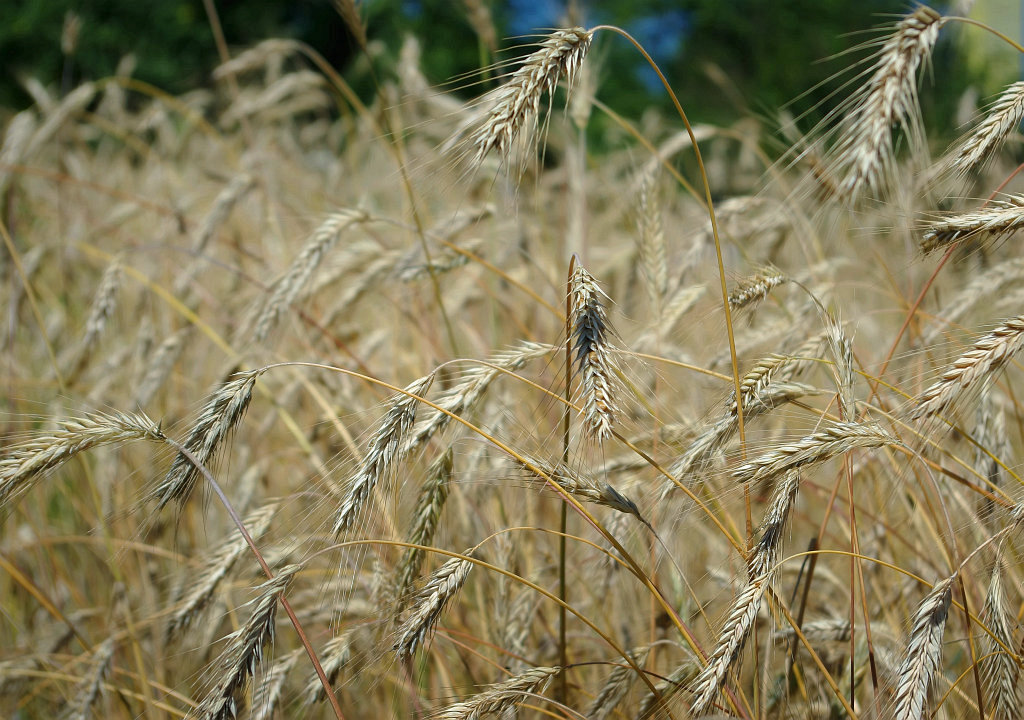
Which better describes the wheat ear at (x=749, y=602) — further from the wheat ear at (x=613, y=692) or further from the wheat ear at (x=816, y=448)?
the wheat ear at (x=613, y=692)

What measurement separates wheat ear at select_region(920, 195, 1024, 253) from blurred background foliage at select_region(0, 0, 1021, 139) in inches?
415

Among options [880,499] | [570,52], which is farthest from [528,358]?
[880,499]

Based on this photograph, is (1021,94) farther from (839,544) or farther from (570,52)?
(839,544)

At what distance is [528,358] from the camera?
46.6 inches

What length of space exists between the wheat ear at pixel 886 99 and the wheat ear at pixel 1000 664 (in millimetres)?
608

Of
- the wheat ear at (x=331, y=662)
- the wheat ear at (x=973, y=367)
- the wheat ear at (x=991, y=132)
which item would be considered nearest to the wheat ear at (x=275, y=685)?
the wheat ear at (x=331, y=662)

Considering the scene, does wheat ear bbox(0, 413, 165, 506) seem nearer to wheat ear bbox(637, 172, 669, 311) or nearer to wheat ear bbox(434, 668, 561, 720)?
wheat ear bbox(434, 668, 561, 720)

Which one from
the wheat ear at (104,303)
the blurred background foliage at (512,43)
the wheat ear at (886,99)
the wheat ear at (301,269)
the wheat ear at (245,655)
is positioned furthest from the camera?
the blurred background foliage at (512,43)

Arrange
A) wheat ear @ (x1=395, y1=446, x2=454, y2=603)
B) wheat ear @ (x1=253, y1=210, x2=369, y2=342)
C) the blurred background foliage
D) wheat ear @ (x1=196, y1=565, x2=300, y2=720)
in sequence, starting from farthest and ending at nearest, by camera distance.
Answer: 1. the blurred background foliage
2. wheat ear @ (x1=253, y1=210, x2=369, y2=342)
3. wheat ear @ (x1=395, y1=446, x2=454, y2=603)
4. wheat ear @ (x1=196, y1=565, x2=300, y2=720)

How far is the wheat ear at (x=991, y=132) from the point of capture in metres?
1.06

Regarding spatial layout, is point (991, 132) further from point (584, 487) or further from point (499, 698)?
point (499, 698)

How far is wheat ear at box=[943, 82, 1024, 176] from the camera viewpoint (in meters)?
1.06

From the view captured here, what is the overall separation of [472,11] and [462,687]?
2.21 metres

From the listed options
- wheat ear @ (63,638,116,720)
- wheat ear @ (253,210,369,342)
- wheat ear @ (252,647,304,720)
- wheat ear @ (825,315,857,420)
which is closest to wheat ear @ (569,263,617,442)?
wheat ear @ (825,315,857,420)
